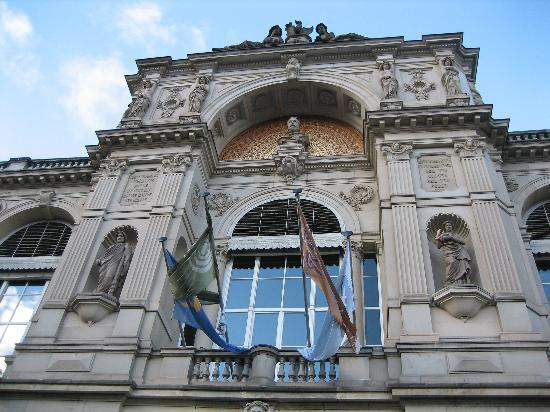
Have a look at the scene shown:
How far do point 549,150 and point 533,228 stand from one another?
2580 millimetres

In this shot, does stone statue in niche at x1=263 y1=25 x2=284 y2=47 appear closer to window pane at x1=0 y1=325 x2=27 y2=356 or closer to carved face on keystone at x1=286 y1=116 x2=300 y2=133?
carved face on keystone at x1=286 y1=116 x2=300 y2=133

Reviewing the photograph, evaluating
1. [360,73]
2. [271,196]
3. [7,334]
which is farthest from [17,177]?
[360,73]

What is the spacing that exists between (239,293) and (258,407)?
475cm

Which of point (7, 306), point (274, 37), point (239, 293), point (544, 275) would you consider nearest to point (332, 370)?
point (239, 293)

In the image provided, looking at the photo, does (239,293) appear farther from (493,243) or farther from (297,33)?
(297,33)

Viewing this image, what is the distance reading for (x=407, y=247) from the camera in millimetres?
13883

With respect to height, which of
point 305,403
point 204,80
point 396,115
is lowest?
point 305,403

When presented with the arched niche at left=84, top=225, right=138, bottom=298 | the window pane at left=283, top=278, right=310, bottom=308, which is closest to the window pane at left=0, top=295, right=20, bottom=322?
the arched niche at left=84, top=225, right=138, bottom=298

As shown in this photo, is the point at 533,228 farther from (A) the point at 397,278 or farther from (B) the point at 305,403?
(B) the point at 305,403

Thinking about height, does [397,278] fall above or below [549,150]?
below

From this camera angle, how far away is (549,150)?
17.9m

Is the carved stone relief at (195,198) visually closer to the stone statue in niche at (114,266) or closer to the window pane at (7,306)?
the stone statue in niche at (114,266)

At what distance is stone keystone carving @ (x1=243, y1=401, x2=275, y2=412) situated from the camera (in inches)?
445

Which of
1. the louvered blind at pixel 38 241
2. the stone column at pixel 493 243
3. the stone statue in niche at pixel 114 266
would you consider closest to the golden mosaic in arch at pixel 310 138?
the stone column at pixel 493 243
